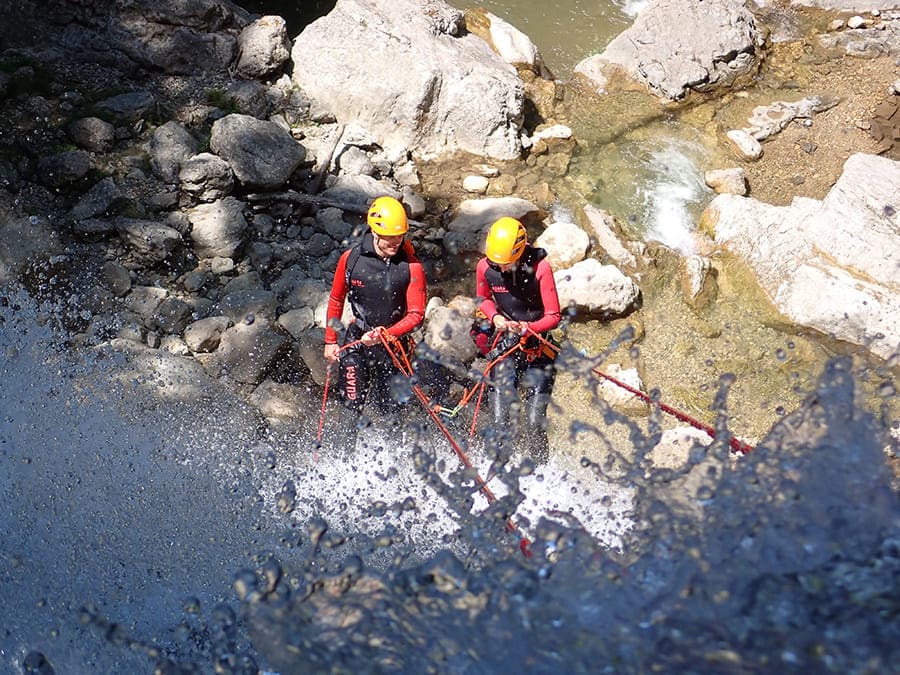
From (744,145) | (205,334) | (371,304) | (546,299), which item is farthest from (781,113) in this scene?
(205,334)

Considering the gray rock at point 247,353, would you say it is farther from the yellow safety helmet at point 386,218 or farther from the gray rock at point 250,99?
the gray rock at point 250,99

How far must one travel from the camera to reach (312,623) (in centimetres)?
345

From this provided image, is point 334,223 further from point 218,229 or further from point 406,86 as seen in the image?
point 406,86

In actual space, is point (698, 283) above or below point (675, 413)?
below

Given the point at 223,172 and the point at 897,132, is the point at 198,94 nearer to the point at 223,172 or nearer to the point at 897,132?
the point at 223,172

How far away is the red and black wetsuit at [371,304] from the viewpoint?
5.41 meters

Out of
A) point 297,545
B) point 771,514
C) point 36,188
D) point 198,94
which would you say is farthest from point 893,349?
point 36,188

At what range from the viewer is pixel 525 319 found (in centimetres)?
566

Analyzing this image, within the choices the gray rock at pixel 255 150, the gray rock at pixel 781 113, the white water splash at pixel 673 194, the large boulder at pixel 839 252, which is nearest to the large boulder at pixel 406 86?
the gray rock at pixel 255 150

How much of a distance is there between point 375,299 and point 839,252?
4365 mm

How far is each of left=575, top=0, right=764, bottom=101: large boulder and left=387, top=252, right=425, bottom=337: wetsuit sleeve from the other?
18.0 ft

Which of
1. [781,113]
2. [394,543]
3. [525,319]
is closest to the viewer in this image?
[394,543]

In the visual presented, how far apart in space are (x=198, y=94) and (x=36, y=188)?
6.73ft

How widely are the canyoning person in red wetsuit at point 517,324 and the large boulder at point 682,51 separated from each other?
5203mm
